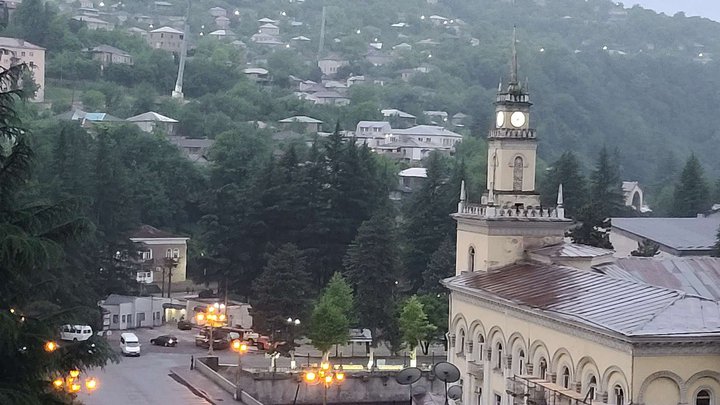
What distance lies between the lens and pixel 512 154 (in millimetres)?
44188

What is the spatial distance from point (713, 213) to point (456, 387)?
40472 mm

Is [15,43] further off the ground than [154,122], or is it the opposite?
[15,43]

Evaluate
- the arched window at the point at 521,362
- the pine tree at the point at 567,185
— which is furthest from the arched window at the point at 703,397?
the pine tree at the point at 567,185

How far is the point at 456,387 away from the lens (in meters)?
42.1

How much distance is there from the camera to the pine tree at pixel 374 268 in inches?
2334

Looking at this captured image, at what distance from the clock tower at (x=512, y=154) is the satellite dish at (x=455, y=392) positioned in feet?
17.0

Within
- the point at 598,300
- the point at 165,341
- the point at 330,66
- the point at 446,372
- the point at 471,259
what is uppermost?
the point at 330,66

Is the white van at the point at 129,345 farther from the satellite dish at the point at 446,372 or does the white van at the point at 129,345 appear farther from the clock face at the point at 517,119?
the satellite dish at the point at 446,372

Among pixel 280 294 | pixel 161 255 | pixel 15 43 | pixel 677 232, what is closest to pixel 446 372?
pixel 280 294

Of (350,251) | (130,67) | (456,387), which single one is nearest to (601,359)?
(456,387)

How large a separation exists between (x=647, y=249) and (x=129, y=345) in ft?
67.1

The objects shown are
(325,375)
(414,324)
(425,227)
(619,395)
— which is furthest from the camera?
(425,227)

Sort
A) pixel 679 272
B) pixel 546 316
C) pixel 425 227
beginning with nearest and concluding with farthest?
pixel 546 316 → pixel 679 272 → pixel 425 227

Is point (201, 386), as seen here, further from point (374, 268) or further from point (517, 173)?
point (374, 268)
